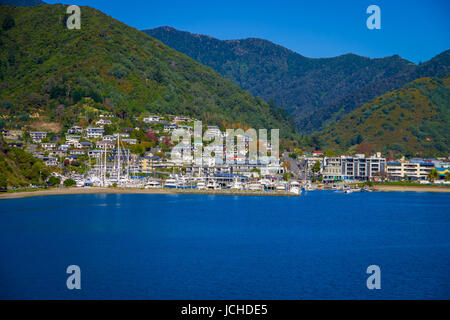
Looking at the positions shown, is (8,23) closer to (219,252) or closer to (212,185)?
(212,185)

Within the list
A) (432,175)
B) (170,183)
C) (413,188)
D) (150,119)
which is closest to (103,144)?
(170,183)

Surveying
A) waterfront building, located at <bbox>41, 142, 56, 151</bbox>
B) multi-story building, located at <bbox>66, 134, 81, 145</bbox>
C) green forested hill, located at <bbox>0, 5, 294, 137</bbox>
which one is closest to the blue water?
waterfront building, located at <bbox>41, 142, 56, 151</bbox>

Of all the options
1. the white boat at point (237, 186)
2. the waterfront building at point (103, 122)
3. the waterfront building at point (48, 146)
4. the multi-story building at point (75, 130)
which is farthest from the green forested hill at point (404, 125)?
the waterfront building at point (48, 146)

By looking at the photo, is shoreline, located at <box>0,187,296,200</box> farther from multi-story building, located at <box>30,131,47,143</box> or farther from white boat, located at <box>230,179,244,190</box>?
multi-story building, located at <box>30,131,47,143</box>

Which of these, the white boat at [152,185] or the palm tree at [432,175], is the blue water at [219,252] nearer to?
the white boat at [152,185]

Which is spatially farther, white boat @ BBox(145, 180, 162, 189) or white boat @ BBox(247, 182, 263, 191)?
white boat @ BBox(247, 182, 263, 191)
